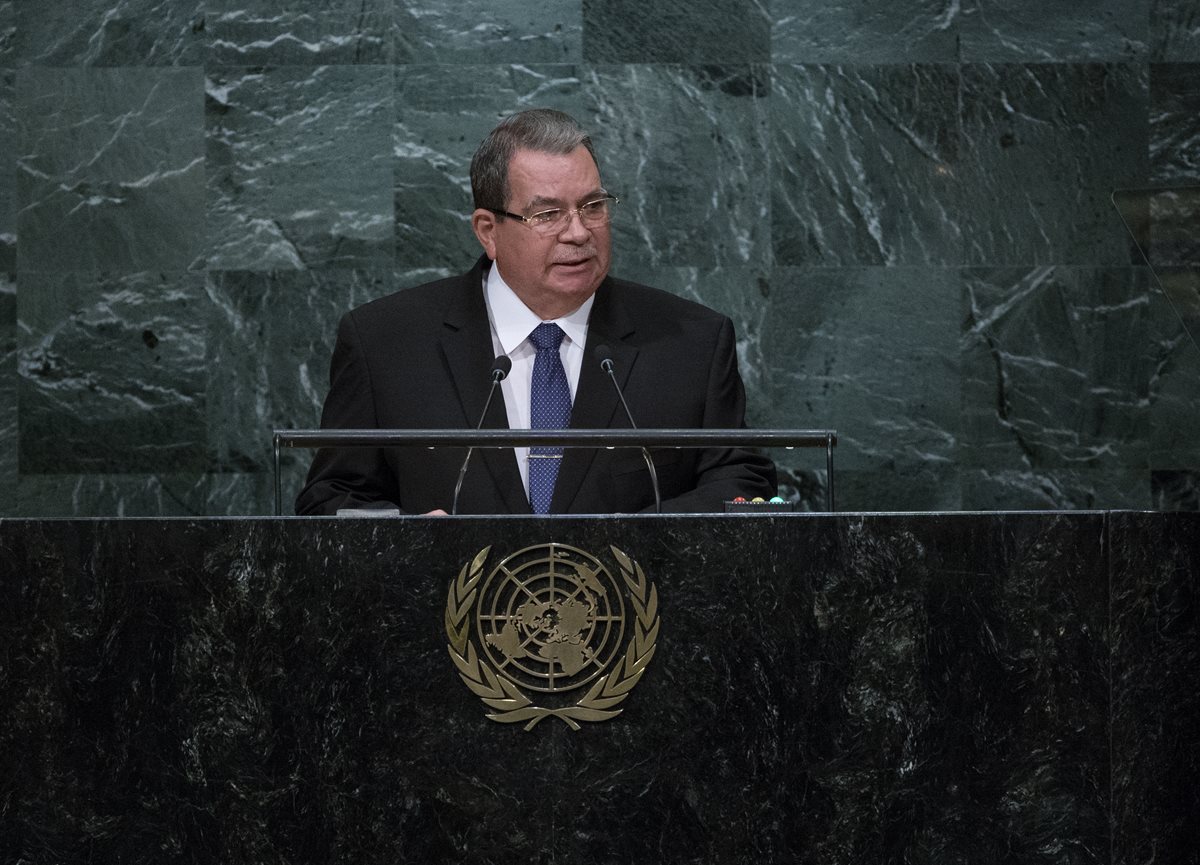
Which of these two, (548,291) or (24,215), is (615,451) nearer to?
(548,291)

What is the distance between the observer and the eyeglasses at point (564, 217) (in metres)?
3.64

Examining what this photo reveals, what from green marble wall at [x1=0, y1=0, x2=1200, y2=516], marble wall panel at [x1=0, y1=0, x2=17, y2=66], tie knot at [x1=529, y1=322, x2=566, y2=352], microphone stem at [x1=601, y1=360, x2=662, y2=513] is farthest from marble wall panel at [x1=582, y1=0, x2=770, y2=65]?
microphone stem at [x1=601, y1=360, x2=662, y2=513]

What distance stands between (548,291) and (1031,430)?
6.68 ft

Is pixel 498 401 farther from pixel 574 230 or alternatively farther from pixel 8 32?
pixel 8 32

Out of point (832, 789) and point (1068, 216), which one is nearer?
point (832, 789)

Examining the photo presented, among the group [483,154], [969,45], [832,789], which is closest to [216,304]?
[483,154]

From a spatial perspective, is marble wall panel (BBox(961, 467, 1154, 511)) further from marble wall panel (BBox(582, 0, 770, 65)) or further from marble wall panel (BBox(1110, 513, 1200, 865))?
marble wall panel (BBox(1110, 513, 1200, 865))

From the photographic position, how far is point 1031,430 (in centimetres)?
503

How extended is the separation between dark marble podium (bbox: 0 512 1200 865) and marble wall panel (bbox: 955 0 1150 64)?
3055mm

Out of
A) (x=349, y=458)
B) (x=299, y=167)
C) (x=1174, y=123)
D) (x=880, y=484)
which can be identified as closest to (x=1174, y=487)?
(x=880, y=484)

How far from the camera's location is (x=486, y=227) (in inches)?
149

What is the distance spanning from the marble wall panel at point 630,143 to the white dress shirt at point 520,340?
4.10ft

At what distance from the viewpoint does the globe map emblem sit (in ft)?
7.59

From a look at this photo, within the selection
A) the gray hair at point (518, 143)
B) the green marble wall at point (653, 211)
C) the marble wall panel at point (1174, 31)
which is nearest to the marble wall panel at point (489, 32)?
the green marble wall at point (653, 211)
